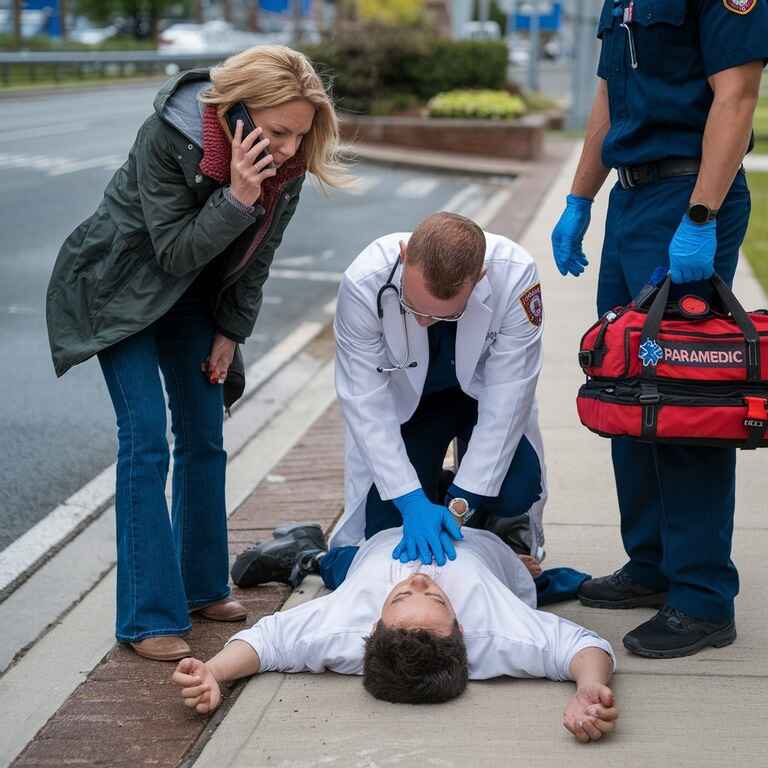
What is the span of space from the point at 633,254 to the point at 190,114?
126cm

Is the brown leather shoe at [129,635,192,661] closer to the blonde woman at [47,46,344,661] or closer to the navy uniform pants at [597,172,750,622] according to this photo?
the blonde woman at [47,46,344,661]

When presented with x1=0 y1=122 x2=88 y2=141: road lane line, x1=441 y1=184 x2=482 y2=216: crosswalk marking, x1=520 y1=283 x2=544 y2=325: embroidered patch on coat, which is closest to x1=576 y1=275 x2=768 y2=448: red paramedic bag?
x1=520 y1=283 x2=544 y2=325: embroidered patch on coat

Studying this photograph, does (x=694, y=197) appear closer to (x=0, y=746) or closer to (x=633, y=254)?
(x=633, y=254)

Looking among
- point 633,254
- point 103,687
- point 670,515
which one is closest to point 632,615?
point 670,515

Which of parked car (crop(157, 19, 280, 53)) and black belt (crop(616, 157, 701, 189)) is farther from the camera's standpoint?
parked car (crop(157, 19, 280, 53))

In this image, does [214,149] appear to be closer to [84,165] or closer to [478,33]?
[84,165]

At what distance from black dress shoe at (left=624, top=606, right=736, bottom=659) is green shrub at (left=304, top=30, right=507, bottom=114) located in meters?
17.2

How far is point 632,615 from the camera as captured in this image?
4043 mm

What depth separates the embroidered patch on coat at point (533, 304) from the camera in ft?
12.8

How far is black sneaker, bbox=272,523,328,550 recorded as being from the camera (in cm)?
443

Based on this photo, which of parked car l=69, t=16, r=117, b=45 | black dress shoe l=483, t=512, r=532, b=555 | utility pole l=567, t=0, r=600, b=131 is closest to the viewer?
black dress shoe l=483, t=512, r=532, b=555

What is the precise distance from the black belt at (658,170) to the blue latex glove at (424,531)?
106cm

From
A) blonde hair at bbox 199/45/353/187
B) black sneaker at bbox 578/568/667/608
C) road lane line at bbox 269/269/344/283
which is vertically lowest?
road lane line at bbox 269/269/344/283

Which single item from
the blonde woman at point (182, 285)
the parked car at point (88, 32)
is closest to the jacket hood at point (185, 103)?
the blonde woman at point (182, 285)
